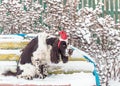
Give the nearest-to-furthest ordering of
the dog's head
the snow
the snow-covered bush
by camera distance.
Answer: the dog's head
the snow
the snow-covered bush

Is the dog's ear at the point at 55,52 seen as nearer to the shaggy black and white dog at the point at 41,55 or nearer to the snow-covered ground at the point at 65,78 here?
the shaggy black and white dog at the point at 41,55

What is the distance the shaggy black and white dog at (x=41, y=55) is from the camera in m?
2.73

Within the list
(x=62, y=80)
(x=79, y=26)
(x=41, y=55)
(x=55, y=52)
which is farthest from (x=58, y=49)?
(x=79, y=26)

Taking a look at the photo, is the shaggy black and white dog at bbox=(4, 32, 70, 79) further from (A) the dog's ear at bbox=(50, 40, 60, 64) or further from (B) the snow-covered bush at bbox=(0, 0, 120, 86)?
(B) the snow-covered bush at bbox=(0, 0, 120, 86)

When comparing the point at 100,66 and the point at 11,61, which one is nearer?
the point at 11,61

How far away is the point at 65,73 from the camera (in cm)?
302

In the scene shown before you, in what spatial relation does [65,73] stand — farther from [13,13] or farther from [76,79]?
[13,13]

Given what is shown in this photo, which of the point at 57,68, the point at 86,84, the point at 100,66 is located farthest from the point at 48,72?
the point at 100,66

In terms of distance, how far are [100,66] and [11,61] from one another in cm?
187

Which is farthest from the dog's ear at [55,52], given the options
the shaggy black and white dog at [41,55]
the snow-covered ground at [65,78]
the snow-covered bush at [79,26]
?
the snow-covered bush at [79,26]

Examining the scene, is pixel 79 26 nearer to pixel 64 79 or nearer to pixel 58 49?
pixel 64 79

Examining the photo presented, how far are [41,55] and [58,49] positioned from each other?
146 mm

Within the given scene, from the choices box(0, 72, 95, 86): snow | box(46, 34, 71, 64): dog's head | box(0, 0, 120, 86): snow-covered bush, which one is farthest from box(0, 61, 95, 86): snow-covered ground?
box(0, 0, 120, 86): snow-covered bush

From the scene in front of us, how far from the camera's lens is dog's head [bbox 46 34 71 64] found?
2705 mm
